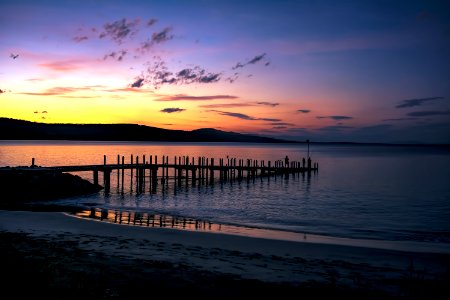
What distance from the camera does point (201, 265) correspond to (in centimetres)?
1270

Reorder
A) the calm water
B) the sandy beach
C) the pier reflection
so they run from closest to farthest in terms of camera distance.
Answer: the sandy beach < the pier reflection < the calm water

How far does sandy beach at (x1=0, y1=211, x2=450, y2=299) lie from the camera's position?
10.3m

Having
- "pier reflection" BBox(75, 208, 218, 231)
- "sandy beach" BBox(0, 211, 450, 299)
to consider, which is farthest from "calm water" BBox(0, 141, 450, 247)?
"sandy beach" BBox(0, 211, 450, 299)

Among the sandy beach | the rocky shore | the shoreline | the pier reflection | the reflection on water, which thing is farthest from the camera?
the rocky shore

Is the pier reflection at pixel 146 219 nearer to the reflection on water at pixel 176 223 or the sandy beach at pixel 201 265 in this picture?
the reflection on water at pixel 176 223

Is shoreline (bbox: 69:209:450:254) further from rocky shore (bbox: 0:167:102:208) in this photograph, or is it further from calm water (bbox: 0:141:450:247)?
rocky shore (bbox: 0:167:102:208)

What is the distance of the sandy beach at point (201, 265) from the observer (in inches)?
405

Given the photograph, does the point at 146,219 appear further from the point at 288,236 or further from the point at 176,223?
the point at 288,236

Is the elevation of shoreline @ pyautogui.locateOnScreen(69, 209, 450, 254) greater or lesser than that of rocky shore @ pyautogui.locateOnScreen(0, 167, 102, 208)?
lesser

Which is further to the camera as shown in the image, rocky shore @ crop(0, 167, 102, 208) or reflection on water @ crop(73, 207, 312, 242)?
rocky shore @ crop(0, 167, 102, 208)

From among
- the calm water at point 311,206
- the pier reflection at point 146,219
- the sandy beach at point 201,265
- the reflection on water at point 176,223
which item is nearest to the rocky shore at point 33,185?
the calm water at point 311,206

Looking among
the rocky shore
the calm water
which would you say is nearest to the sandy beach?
the calm water

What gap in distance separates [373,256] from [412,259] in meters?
1.26

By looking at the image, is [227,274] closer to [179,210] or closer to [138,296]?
[138,296]
